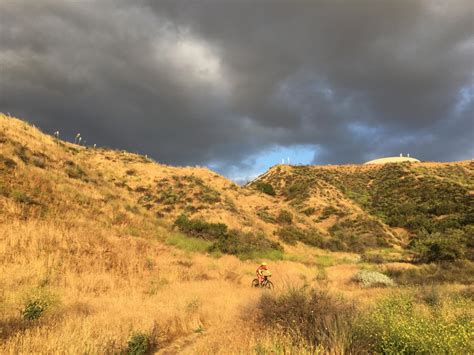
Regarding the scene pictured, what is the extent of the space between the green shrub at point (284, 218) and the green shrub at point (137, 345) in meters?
35.8

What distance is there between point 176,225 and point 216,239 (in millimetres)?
3730

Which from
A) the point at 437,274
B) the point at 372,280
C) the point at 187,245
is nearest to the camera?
the point at 372,280

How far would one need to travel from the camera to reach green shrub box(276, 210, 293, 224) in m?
42.4

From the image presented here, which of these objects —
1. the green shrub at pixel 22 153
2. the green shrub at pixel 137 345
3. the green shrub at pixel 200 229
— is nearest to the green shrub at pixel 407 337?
the green shrub at pixel 137 345

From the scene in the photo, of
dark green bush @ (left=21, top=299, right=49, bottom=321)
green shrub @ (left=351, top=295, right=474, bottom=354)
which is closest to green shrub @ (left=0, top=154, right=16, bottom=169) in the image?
dark green bush @ (left=21, top=299, right=49, bottom=321)

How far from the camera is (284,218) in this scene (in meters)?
42.8

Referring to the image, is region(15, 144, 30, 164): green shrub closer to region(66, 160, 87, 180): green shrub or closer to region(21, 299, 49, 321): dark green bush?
region(66, 160, 87, 180): green shrub

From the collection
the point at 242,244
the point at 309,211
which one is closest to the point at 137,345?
the point at 242,244

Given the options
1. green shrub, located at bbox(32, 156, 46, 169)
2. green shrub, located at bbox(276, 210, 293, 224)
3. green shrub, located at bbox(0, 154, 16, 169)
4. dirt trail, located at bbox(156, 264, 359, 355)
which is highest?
green shrub, located at bbox(32, 156, 46, 169)

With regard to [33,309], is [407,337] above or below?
below

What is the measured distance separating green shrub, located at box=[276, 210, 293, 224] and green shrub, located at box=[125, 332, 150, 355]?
35.8 meters

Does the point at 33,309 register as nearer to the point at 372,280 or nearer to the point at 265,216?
the point at 372,280

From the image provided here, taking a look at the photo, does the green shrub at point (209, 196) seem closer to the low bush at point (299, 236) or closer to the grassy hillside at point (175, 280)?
the grassy hillside at point (175, 280)

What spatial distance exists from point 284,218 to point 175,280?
98.3 feet
